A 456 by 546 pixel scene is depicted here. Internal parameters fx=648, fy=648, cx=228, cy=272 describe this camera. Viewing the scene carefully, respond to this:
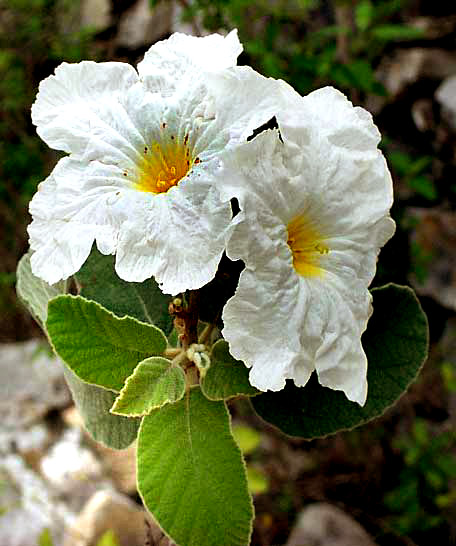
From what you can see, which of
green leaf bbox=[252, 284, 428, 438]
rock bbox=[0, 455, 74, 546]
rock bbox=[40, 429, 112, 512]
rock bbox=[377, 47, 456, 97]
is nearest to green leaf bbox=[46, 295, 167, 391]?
green leaf bbox=[252, 284, 428, 438]

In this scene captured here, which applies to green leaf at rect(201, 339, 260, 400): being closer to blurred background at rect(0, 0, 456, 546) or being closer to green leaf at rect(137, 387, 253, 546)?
green leaf at rect(137, 387, 253, 546)

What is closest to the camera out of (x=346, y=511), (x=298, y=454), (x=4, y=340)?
(x=346, y=511)

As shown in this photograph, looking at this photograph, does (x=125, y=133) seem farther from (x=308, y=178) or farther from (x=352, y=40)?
(x=352, y=40)

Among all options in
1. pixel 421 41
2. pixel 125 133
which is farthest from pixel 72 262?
pixel 421 41

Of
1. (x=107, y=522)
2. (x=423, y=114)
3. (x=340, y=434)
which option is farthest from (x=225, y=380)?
(x=423, y=114)

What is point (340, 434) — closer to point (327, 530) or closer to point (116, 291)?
point (327, 530)
